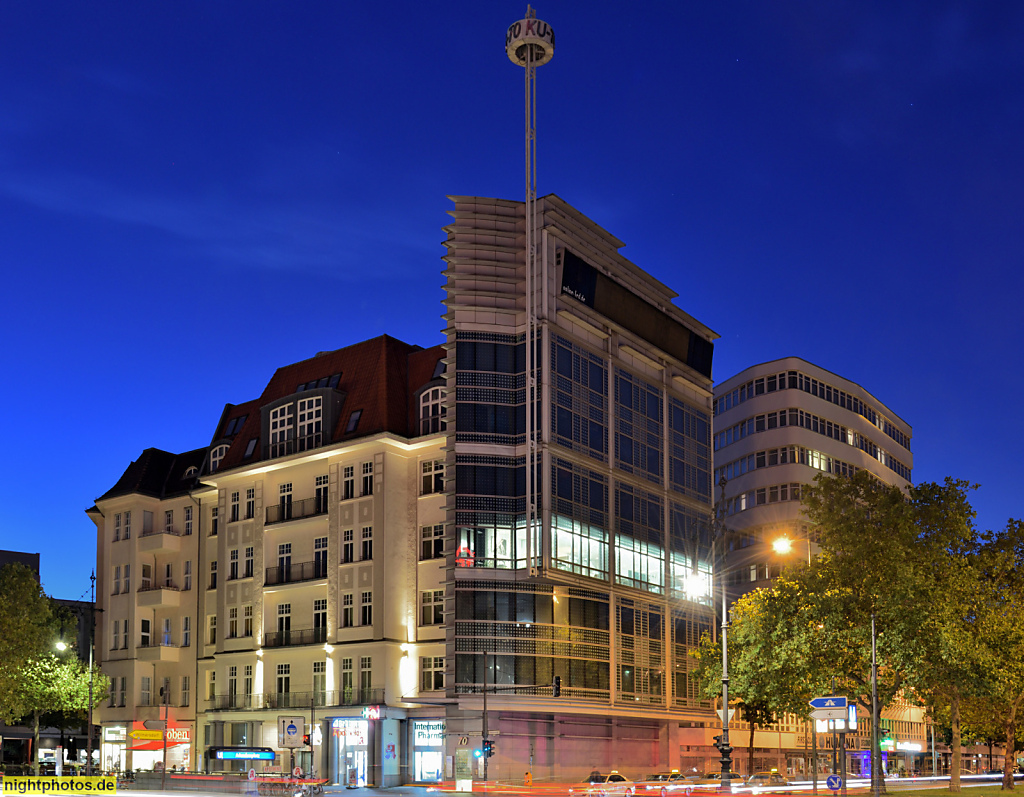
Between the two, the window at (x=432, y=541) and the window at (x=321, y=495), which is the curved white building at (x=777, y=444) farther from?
the window at (x=321, y=495)

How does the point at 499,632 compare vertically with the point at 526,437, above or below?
below

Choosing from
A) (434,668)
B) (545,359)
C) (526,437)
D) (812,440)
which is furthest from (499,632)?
(812,440)

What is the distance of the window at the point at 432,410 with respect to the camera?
76500 mm

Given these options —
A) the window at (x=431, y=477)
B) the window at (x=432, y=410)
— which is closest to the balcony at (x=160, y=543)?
the window at (x=431, y=477)

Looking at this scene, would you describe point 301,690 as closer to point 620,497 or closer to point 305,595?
point 305,595

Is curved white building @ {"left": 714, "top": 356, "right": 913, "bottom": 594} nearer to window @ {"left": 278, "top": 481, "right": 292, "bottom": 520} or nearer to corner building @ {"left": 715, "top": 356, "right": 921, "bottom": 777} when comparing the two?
corner building @ {"left": 715, "top": 356, "right": 921, "bottom": 777}

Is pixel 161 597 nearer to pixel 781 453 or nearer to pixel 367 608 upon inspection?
pixel 367 608

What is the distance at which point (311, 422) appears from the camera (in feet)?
268

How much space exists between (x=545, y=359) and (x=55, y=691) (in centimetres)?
4153

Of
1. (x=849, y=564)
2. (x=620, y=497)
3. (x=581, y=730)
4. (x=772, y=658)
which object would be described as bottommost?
(x=581, y=730)

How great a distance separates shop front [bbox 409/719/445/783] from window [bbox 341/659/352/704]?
14.2 feet

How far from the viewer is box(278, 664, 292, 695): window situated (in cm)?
7847

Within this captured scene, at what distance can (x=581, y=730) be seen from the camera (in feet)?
241

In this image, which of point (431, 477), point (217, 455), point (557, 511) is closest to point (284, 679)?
point (431, 477)
